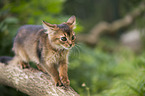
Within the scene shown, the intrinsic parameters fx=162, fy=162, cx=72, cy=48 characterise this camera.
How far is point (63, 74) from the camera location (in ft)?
6.34

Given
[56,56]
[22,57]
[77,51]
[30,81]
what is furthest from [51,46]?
[77,51]

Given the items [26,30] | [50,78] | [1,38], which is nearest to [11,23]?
[1,38]

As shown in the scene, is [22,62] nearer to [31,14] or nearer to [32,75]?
[32,75]

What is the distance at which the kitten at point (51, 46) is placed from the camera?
1748 millimetres

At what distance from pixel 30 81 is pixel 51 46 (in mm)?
564

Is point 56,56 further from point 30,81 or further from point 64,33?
point 30,81

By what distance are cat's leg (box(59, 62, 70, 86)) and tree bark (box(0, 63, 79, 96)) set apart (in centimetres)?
7

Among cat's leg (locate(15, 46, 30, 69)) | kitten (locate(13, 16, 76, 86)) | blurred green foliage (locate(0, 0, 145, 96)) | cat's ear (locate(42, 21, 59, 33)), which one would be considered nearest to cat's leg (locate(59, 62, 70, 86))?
kitten (locate(13, 16, 76, 86))

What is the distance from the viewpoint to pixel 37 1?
423 centimetres

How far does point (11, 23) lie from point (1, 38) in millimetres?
401

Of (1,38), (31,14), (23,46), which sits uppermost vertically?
(31,14)

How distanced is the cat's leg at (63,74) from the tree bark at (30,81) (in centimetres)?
7

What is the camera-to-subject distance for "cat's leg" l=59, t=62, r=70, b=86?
1901 mm

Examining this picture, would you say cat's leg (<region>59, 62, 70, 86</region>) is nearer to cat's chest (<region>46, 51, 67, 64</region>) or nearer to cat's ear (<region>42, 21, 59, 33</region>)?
cat's chest (<region>46, 51, 67, 64</region>)
